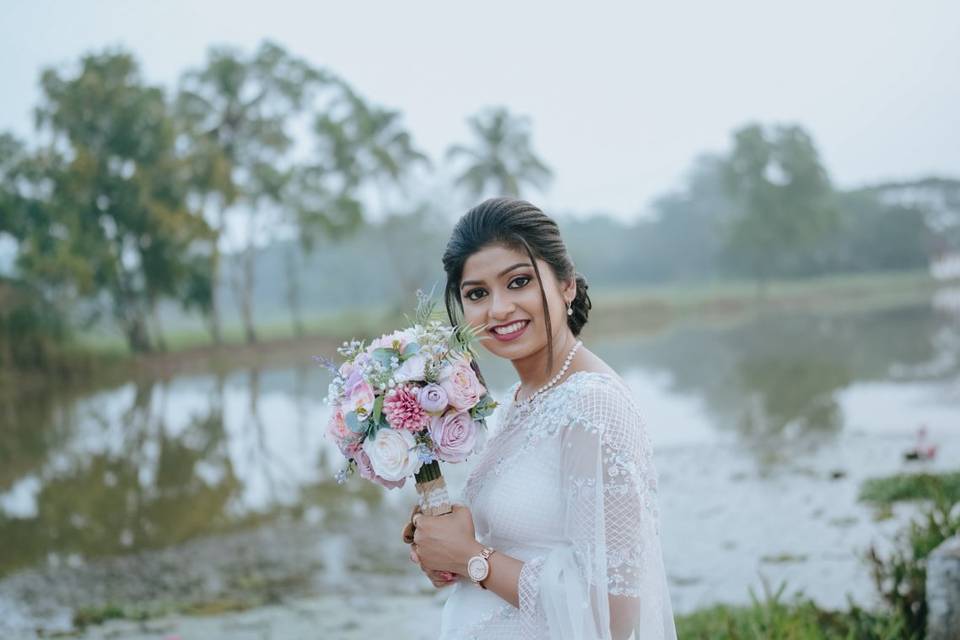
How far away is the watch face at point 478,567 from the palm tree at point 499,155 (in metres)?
40.7

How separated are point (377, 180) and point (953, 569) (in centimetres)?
3531

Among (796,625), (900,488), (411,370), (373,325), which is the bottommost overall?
(900,488)

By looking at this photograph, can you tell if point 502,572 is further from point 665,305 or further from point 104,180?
point 665,305

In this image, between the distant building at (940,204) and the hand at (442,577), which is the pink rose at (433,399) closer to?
the hand at (442,577)

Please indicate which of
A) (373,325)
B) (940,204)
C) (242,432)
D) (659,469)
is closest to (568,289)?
(659,469)

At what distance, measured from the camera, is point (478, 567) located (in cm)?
217

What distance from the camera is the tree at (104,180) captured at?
92.2 feet

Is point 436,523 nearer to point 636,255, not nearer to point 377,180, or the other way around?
point 377,180

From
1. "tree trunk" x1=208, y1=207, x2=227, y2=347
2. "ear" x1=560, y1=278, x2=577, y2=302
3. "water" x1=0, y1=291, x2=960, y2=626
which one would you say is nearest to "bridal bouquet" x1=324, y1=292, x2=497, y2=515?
"ear" x1=560, y1=278, x2=577, y2=302

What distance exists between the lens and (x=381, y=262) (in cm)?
6906

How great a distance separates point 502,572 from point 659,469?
8917 millimetres

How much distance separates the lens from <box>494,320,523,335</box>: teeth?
2295 mm

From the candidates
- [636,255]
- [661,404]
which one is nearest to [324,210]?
[661,404]

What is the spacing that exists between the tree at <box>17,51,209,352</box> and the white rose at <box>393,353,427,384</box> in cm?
2778
